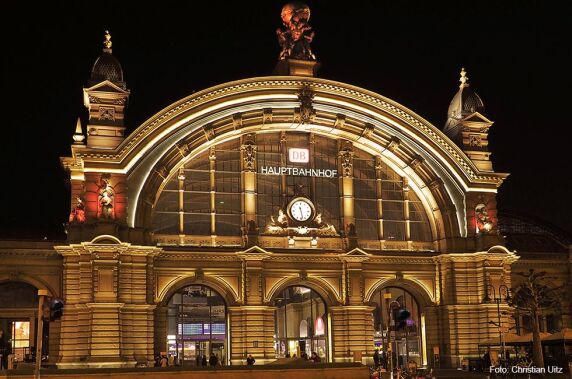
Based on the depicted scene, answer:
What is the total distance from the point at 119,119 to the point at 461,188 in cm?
2328

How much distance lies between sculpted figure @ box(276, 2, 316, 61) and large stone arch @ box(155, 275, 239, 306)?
52.0ft

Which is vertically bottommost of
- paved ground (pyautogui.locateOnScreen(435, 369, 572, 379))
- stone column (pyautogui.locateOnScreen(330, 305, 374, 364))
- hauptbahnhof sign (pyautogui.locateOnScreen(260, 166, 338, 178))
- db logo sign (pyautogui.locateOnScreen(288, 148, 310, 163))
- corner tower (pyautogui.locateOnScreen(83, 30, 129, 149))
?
paved ground (pyautogui.locateOnScreen(435, 369, 572, 379))

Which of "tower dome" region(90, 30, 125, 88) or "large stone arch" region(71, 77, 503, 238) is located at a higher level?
"tower dome" region(90, 30, 125, 88)

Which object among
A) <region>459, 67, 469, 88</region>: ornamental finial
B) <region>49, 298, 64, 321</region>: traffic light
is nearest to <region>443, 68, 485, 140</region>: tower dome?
<region>459, 67, 469, 88</region>: ornamental finial

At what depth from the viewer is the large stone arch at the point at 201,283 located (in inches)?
2114

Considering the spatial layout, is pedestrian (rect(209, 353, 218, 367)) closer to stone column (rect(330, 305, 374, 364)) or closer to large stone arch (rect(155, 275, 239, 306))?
large stone arch (rect(155, 275, 239, 306))

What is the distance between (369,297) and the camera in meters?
57.5

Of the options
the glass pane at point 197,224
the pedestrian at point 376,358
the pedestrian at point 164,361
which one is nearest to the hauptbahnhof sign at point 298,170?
the glass pane at point 197,224

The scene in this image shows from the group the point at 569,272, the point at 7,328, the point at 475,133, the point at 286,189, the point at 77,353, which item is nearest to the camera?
the point at 77,353

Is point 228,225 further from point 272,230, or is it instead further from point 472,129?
point 472,129

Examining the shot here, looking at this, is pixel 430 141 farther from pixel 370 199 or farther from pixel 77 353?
pixel 77 353

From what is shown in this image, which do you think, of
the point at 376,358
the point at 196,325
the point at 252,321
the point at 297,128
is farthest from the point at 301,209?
the point at 376,358

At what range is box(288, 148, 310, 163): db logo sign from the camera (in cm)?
5809

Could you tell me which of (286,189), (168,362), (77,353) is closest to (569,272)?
(286,189)
